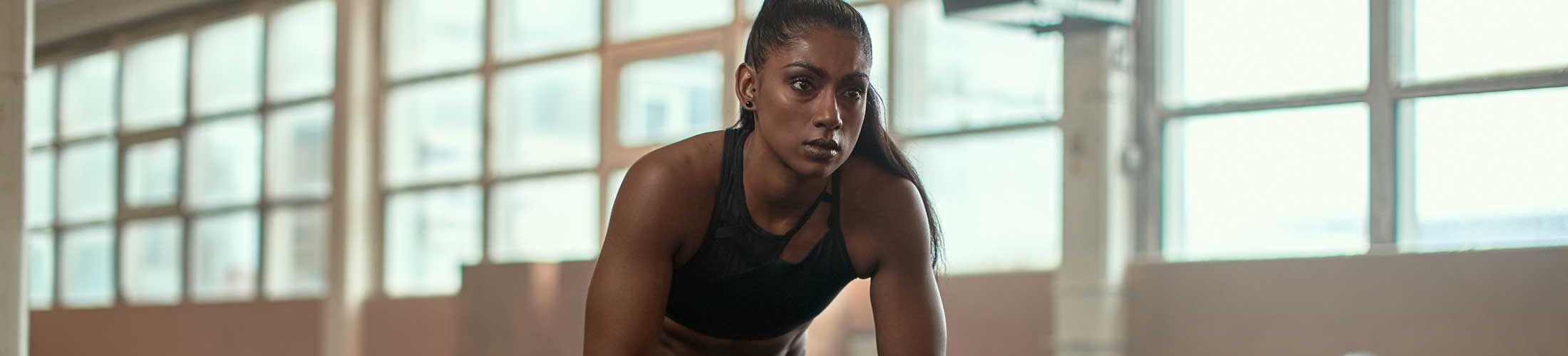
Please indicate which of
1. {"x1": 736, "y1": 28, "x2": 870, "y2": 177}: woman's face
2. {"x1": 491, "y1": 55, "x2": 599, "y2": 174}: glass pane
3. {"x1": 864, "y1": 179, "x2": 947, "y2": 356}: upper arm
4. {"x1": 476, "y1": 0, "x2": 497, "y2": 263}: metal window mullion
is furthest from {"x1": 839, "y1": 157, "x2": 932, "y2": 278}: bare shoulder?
{"x1": 476, "y1": 0, "x2": 497, "y2": 263}: metal window mullion

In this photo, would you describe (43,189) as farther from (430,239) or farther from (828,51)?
(828,51)

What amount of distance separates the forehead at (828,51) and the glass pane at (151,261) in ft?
30.3

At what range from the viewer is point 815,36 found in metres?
1.64

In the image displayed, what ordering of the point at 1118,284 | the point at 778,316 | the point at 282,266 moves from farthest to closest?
the point at 282,266
the point at 1118,284
the point at 778,316

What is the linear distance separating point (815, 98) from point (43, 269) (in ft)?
36.9

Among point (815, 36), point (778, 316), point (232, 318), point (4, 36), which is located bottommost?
point (232, 318)

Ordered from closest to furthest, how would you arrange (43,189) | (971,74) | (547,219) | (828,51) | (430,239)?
(828,51), (971,74), (547,219), (430,239), (43,189)

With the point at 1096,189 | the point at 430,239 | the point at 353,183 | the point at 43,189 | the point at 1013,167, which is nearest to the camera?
the point at 1096,189

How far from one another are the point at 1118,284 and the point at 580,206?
3.02 meters

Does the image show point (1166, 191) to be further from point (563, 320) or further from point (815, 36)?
point (815, 36)

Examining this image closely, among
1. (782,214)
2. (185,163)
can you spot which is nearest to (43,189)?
(185,163)

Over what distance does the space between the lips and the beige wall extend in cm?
302

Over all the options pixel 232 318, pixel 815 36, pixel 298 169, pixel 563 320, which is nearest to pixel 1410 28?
pixel 563 320

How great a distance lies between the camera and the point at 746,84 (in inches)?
69.5
